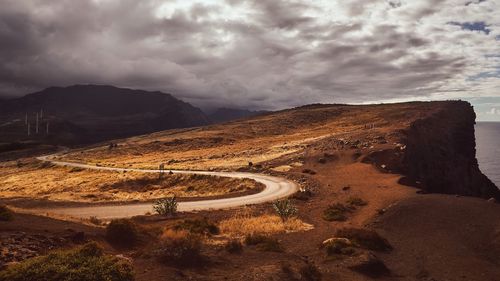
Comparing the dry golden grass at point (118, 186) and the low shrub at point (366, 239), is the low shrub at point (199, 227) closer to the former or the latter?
the low shrub at point (366, 239)

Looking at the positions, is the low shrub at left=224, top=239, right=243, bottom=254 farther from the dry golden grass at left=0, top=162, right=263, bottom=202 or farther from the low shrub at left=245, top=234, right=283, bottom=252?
the dry golden grass at left=0, top=162, right=263, bottom=202

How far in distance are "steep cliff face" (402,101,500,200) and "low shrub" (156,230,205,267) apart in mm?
47941

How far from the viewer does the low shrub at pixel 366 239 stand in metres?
23.9

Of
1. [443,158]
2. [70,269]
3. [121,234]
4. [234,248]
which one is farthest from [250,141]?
→ [70,269]

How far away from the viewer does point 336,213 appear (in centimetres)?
3416

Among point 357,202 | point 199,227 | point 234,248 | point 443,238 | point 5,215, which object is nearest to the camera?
point 234,248

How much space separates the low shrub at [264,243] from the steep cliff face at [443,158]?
41664 millimetres

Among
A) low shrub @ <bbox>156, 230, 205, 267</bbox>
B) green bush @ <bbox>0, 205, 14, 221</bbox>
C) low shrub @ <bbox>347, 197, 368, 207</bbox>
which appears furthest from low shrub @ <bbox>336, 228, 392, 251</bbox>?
green bush @ <bbox>0, 205, 14, 221</bbox>

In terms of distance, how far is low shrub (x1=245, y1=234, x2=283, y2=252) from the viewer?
71.1 ft

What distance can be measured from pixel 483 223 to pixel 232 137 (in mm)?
125930

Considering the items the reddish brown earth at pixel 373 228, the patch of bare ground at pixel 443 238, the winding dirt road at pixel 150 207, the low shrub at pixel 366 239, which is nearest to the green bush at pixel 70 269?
the reddish brown earth at pixel 373 228

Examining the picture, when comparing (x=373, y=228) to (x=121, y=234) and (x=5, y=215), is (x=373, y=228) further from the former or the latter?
(x=5, y=215)

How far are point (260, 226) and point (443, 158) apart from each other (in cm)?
7000

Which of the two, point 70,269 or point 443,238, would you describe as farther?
point 443,238
